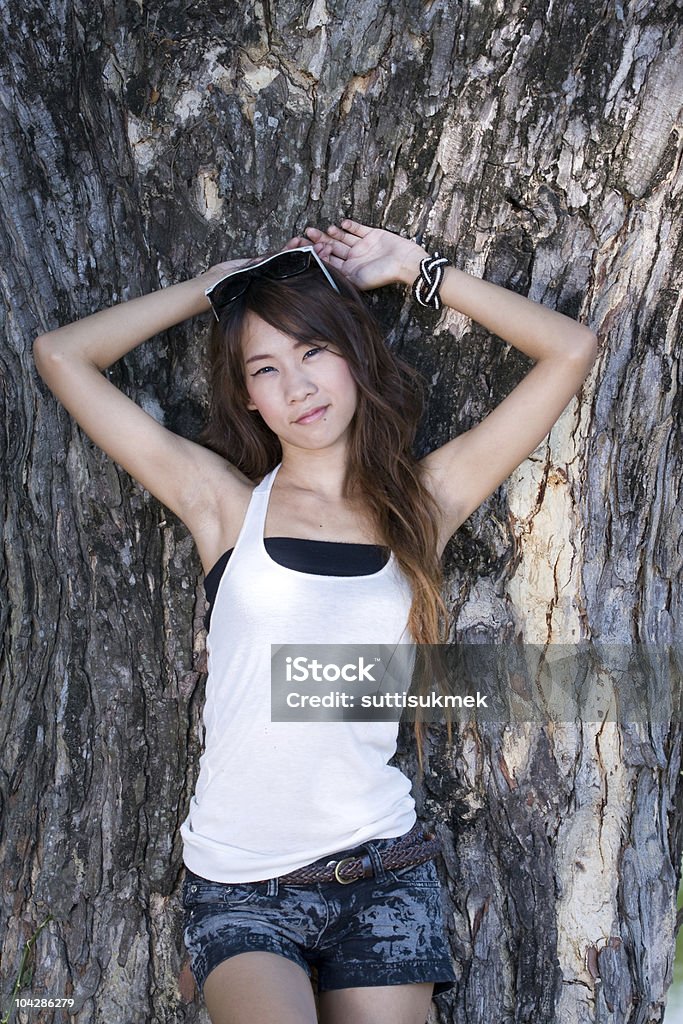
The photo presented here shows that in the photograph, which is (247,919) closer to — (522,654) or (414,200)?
(522,654)

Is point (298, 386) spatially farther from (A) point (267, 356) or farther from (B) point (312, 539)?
(B) point (312, 539)

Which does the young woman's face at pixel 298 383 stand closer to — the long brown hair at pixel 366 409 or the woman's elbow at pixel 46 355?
the long brown hair at pixel 366 409

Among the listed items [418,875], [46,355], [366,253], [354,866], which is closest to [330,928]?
[354,866]

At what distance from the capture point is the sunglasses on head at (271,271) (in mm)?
2537

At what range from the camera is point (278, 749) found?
2.36 m

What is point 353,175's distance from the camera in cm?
265

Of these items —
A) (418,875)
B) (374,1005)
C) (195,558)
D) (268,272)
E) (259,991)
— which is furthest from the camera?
(195,558)

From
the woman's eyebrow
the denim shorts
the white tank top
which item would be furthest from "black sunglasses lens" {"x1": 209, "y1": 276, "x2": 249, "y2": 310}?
the denim shorts

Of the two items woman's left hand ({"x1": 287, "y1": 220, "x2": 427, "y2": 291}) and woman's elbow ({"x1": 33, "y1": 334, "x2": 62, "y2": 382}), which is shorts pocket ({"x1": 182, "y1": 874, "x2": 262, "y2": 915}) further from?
woman's left hand ({"x1": 287, "y1": 220, "x2": 427, "y2": 291})

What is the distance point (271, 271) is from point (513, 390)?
0.69m

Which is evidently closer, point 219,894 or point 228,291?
point 219,894

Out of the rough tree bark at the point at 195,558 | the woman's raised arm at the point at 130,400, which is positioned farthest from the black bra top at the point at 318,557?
the rough tree bark at the point at 195,558

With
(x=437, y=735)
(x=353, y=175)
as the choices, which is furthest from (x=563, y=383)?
(x=437, y=735)

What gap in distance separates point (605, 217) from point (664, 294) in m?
0.27
